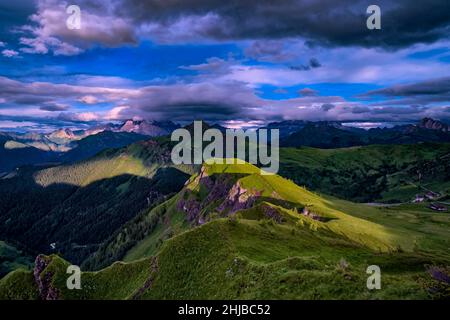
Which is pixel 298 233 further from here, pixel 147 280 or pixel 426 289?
pixel 426 289

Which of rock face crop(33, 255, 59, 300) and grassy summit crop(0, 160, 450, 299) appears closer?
grassy summit crop(0, 160, 450, 299)

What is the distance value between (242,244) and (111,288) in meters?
27.5

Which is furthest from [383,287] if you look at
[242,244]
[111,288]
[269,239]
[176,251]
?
[111,288]

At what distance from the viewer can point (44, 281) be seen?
252ft

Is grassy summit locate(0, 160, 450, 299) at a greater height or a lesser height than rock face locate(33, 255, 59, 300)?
greater

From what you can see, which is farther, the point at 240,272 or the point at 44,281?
the point at 44,281

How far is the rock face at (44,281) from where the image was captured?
240 ft

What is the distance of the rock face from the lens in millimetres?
73188

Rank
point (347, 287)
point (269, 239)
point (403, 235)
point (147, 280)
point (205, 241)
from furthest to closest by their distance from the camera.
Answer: point (403, 235) < point (269, 239) < point (205, 241) < point (147, 280) < point (347, 287)

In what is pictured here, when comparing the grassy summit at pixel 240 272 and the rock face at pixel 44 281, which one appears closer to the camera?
the grassy summit at pixel 240 272

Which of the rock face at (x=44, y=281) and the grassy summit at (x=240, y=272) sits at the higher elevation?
the grassy summit at (x=240, y=272)

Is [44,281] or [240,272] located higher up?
[240,272]

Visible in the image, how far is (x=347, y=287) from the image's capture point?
1435 inches
